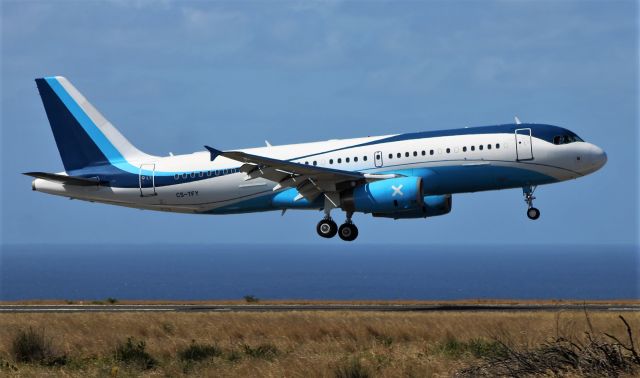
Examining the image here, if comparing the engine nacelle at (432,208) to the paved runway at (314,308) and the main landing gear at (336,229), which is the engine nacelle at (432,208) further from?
the paved runway at (314,308)

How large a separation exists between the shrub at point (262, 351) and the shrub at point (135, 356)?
327 cm

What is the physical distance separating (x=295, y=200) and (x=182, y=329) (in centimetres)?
929

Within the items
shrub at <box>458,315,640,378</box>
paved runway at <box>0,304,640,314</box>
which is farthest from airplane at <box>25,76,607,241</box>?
shrub at <box>458,315,640,378</box>

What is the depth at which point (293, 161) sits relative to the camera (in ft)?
152

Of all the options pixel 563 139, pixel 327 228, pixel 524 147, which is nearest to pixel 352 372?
pixel 524 147

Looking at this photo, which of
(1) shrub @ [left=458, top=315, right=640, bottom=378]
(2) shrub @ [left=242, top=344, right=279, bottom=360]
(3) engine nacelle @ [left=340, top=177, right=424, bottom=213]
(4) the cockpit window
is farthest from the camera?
(4) the cockpit window

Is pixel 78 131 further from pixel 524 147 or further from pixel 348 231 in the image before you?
pixel 524 147

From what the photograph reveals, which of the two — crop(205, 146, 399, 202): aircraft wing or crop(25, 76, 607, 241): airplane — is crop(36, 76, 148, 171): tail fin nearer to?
crop(25, 76, 607, 241): airplane

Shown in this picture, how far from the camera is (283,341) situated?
3666 cm

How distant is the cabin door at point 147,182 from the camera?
160 feet

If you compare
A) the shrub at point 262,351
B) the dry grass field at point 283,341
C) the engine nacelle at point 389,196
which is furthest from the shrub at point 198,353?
the engine nacelle at point 389,196

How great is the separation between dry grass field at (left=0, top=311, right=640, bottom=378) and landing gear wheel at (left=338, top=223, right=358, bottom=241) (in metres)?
3.89

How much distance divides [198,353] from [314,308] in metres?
24.3

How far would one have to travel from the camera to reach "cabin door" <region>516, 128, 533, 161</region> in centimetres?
4200
